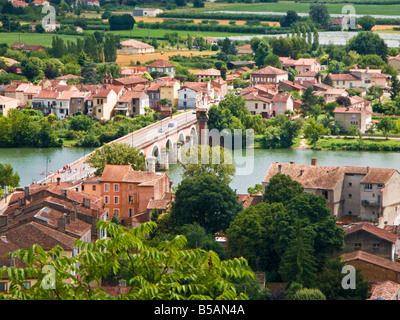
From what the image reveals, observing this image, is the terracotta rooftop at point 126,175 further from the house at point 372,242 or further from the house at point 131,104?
the house at point 131,104

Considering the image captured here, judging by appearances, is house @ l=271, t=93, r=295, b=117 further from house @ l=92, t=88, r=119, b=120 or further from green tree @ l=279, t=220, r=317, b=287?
green tree @ l=279, t=220, r=317, b=287

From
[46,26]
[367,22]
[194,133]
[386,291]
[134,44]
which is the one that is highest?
[367,22]

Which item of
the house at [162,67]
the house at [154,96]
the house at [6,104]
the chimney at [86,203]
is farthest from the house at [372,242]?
the house at [162,67]

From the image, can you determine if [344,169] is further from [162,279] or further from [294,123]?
[162,279]

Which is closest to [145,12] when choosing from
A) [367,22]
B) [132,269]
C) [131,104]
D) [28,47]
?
[367,22]

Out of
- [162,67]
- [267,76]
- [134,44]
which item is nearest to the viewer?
[267,76]

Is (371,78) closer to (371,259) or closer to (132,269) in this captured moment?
(371,259)
